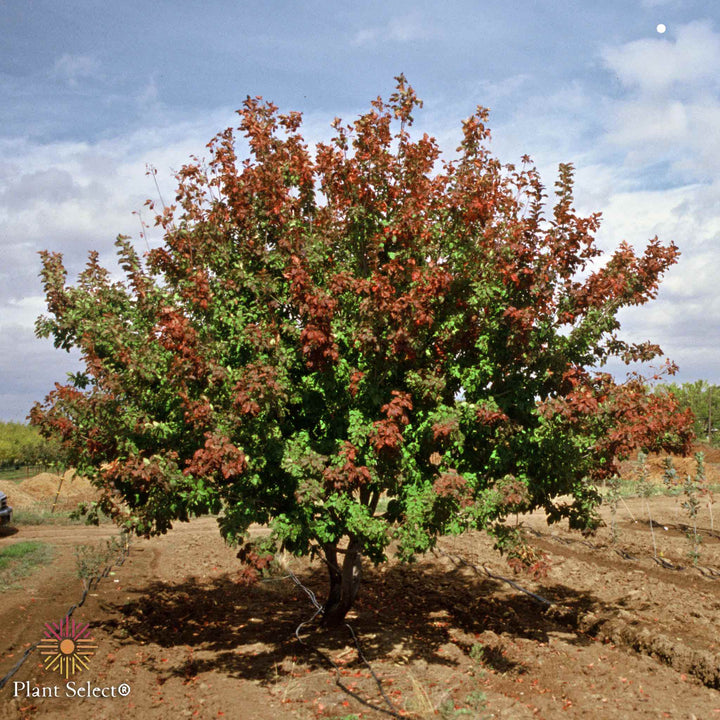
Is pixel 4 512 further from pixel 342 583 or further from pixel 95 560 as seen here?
pixel 342 583

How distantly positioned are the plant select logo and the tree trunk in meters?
3.76

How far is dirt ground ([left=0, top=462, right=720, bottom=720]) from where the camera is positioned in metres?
7.83

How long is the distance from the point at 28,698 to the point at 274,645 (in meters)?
3.62

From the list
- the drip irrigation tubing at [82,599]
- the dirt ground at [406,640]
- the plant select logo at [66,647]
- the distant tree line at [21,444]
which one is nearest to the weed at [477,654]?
the dirt ground at [406,640]

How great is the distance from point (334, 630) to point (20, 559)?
31.7ft

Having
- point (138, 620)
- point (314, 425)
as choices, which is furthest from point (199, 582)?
point (314, 425)

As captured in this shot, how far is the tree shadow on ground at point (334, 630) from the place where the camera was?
966cm

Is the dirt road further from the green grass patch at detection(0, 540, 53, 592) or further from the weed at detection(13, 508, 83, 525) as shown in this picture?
the weed at detection(13, 508, 83, 525)

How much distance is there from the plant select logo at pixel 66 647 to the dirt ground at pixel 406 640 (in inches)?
5.8

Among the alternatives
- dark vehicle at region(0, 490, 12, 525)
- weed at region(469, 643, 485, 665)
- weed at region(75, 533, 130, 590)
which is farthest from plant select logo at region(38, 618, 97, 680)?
dark vehicle at region(0, 490, 12, 525)

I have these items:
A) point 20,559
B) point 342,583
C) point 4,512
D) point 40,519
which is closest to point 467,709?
point 342,583

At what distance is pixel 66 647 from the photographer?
31.0ft

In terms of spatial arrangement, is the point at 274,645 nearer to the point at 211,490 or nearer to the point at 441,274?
the point at 211,490

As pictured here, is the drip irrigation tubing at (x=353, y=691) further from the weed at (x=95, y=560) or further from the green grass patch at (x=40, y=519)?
the green grass patch at (x=40, y=519)
